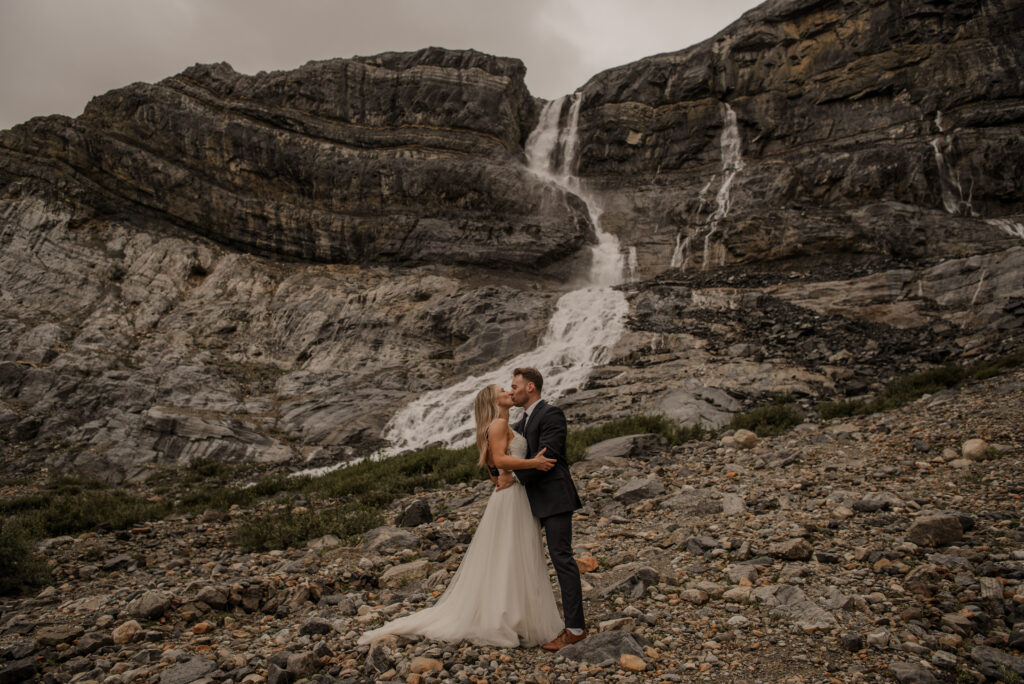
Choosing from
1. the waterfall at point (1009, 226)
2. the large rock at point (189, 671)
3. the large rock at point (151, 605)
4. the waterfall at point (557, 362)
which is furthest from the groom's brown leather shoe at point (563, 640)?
the waterfall at point (1009, 226)

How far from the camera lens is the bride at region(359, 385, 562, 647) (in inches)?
183

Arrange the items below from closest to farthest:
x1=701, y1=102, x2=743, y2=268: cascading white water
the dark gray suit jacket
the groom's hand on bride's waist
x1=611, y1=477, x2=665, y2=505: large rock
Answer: the dark gray suit jacket
the groom's hand on bride's waist
x1=611, y1=477, x2=665, y2=505: large rock
x1=701, y1=102, x2=743, y2=268: cascading white water

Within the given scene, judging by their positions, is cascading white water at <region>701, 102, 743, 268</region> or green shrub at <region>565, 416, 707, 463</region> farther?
cascading white water at <region>701, 102, 743, 268</region>

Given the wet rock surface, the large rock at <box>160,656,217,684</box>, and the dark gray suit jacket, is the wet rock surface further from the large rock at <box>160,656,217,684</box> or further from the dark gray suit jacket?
the dark gray suit jacket

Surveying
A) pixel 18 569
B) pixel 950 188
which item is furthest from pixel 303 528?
pixel 950 188

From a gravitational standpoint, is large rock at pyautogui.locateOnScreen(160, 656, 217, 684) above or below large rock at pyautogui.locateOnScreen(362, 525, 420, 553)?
above

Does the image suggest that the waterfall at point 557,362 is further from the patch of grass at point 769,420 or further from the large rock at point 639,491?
the large rock at point 639,491

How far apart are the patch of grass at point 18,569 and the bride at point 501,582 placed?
5568mm

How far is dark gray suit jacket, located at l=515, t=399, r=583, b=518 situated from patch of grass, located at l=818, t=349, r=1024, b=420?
34.1 ft

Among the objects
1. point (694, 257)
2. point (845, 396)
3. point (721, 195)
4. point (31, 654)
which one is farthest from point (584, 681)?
point (721, 195)

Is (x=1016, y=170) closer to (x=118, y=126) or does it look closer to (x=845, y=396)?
(x=845, y=396)

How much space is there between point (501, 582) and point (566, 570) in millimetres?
563

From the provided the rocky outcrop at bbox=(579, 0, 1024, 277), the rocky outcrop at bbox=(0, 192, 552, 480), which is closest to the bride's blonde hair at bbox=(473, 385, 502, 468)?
the rocky outcrop at bbox=(0, 192, 552, 480)

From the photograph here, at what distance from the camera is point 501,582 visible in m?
4.73
